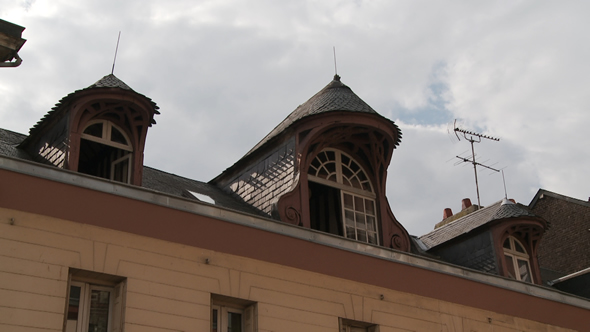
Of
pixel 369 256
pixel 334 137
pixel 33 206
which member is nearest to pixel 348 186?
pixel 334 137

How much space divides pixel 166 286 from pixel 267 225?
297 centimetres

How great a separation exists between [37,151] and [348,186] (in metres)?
7.62

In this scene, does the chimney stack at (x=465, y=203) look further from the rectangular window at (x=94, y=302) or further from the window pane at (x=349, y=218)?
the rectangular window at (x=94, y=302)

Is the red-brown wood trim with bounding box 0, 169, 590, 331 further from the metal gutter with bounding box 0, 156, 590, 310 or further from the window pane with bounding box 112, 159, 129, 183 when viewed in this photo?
the window pane with bounding box 112, 159, 129, 183

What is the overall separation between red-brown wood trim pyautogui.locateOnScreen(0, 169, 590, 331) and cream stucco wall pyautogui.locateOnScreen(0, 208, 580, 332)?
170 mm

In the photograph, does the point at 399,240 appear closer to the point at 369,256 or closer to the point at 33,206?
the point at 369,256

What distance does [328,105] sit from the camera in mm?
21656

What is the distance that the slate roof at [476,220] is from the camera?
78.4ft

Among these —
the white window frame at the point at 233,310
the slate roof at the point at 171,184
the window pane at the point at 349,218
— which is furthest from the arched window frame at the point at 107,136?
the window pane at the point at 349,218

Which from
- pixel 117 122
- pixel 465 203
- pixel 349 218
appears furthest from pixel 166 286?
pixel 465 203

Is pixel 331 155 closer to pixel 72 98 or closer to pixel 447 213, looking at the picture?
pixel 72 98

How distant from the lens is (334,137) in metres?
21.6

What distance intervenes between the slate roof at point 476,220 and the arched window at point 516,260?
0.80 metres

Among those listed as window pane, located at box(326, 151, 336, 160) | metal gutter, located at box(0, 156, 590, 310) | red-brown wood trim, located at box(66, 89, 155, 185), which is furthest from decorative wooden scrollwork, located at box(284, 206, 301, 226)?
red-brown wood trim, located at box(66, 89, 155, 185)
